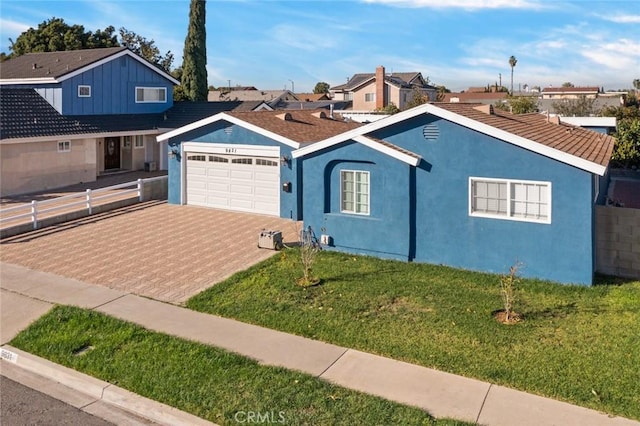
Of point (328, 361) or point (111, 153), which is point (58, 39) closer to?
point (111, 153)

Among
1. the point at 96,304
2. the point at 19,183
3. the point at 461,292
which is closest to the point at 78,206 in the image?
the point at 19,183

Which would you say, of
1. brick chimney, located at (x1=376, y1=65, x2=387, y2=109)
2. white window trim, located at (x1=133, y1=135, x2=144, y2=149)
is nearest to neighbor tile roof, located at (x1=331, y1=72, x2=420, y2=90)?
brick chimney, located at (x1=376, y1=65, x2=387, y2=109)

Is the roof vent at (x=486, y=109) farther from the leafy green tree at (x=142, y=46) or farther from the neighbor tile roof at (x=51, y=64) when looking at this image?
the leafy green tree at (x=142, y=46)

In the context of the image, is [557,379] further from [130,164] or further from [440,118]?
[130,164]

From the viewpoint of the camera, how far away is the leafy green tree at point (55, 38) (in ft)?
159

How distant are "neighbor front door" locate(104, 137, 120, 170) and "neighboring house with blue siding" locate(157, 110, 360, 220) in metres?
9.67

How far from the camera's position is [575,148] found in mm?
13367

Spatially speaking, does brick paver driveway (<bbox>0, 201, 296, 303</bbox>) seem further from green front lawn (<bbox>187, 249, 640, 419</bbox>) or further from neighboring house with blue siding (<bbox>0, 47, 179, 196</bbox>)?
neighboring house with blue siding (<bbox>0, 47, 179, 196</bbox>)

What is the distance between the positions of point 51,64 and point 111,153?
5408 millimetres

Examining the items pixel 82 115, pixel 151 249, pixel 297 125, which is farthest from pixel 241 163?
pixel 82 115

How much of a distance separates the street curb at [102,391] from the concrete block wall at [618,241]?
33.1 feet

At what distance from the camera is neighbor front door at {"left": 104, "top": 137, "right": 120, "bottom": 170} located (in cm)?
2981

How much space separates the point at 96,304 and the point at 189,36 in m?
35.1

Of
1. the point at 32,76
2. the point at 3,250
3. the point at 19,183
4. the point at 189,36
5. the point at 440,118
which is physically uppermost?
the point at 189,36
